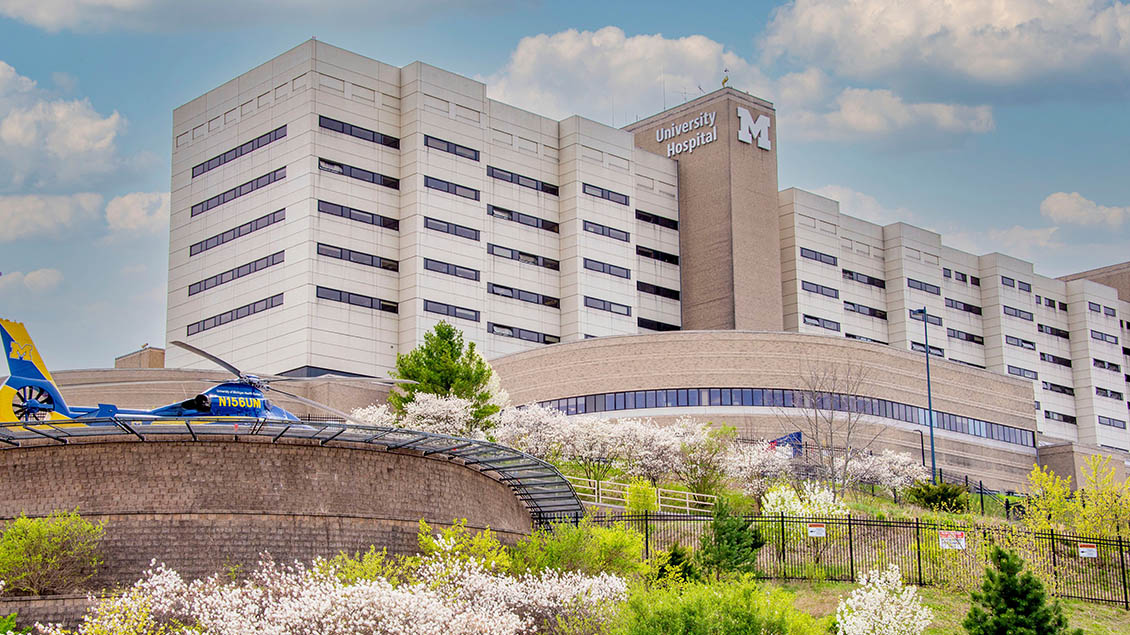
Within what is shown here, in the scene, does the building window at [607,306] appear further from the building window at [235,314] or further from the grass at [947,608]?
the grass at [947,608]

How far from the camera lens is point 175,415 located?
40.9 metres

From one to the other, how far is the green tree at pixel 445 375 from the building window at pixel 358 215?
20.0 metres

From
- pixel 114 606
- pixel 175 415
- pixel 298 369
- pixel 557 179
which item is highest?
pixel 557 179

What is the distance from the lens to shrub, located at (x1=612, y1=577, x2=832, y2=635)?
33062 mm

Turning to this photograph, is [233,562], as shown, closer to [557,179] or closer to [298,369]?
[298,369]

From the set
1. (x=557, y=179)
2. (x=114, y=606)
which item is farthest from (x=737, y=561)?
(x=557, y=179)

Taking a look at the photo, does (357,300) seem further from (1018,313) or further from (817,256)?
(1018,313)

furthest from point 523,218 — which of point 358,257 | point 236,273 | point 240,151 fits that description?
point 236,273

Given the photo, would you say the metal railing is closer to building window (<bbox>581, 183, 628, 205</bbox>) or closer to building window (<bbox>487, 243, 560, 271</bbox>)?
building window (<bbox>487, 243, 560, 271</bbox>)

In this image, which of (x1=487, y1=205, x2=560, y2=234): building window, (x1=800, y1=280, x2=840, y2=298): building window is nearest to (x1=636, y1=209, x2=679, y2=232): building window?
(x1=487, y1=205, x2=560, y2=234): building window

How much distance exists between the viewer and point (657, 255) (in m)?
111

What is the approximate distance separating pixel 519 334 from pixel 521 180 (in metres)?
11.8

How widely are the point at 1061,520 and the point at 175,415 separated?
1502 inches

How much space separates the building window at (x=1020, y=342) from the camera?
131500 millimetres
